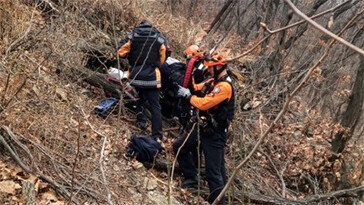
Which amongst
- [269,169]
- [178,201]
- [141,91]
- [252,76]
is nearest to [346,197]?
[269,169]

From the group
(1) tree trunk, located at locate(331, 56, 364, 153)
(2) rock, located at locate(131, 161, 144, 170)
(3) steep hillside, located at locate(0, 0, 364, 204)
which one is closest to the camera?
(3) steep hillside, located at locate(0, 0, 364, 204)

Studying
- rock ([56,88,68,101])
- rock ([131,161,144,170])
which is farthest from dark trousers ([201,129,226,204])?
rock ([56,88,68,101])

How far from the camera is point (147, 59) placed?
20.6 feet

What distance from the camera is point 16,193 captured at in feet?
13.7

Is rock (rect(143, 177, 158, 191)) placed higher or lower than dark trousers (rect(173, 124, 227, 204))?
lower

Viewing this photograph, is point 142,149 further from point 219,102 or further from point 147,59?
point 219,102

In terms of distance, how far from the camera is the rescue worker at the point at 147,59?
6.25 metres

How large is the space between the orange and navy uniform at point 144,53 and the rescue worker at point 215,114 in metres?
1.05

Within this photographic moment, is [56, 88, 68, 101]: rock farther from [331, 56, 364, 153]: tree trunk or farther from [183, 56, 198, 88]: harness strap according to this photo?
[331, 56, 364, 153]: tree trunk

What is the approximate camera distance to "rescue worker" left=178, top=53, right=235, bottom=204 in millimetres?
4996

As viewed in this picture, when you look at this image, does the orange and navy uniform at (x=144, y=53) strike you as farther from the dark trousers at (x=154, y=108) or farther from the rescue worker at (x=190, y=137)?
the rescue worker at (x=190, y=137)

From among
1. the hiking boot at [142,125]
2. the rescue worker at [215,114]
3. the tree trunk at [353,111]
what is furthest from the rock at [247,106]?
the rescue worker at [215,114]

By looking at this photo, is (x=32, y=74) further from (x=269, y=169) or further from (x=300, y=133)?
(x=300, y=133)

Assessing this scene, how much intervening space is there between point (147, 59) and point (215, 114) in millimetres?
1624
